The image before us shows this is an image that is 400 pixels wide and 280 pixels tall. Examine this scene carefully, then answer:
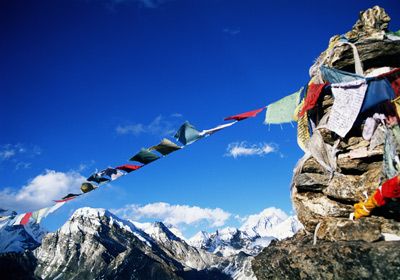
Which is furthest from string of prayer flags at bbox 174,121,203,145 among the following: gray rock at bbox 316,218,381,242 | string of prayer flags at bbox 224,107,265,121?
gray rock at bbox 316,218,381,242

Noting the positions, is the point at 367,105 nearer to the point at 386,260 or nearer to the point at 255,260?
the point at 386,260

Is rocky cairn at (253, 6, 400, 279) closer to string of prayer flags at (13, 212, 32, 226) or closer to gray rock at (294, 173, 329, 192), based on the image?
Result: gray rock at (294, 173, 329, 192)

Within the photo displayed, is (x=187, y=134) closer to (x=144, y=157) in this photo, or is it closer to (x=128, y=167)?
(x=144, y=157)

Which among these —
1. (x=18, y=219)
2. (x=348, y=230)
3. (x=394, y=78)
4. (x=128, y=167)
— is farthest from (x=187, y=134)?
(x=18, y=219)

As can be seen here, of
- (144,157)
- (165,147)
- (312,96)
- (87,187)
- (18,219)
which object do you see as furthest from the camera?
(18,219)

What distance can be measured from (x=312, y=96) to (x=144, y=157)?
7.94 metres

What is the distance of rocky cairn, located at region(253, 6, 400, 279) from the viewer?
37.2 ft

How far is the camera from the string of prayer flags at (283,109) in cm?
1702

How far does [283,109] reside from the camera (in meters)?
17.2

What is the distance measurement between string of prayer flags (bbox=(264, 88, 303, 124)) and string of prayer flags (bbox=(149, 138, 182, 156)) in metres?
4.64

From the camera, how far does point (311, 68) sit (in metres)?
18.5

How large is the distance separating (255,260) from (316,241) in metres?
3.27

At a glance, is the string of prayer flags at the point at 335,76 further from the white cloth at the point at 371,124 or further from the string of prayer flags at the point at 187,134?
the string of prayer flags at the point at 187,134

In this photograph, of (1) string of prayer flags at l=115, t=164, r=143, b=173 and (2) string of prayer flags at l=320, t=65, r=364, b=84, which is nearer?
(2) string of prayer flags at l=320, t=65, r=364, b=84
